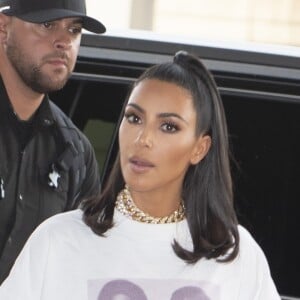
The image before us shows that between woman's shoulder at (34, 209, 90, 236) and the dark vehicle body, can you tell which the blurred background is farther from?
woman's shoulder at (34, 209, 90, 236)

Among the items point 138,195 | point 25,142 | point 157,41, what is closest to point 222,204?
point 138,195

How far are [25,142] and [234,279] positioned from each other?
864 millimetres

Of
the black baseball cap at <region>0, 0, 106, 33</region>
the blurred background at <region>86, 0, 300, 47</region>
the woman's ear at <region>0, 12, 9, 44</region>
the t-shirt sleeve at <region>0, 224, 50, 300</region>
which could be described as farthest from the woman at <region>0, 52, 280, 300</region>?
the blurred background at <region>86, 0, 300, 47</region>

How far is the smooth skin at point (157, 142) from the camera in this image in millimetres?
2363

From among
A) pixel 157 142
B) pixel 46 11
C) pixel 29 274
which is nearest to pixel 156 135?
pixel 157 142

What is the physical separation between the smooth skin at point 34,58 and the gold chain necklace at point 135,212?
65 centimetres

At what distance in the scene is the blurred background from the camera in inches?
370

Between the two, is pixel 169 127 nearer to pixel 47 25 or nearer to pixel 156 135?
pixel 156 135

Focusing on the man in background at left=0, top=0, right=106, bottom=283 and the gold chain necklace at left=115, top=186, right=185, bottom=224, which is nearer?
the gold chain necklace at left=115, top=186, right=185, bottom=224

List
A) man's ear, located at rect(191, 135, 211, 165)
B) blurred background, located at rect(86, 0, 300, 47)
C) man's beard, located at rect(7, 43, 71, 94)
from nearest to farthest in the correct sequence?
man's ear, located at rect(191, 135, 211, 165), man's beard, located at rect(7, 43, 71, 94), blurred background, located at rect(86, 0, 300, 47)

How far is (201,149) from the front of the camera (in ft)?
8.22

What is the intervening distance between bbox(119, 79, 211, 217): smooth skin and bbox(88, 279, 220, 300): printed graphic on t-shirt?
7.5 inches

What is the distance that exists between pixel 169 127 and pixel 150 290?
1.20 ft

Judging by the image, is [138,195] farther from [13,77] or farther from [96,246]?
[13,77]
